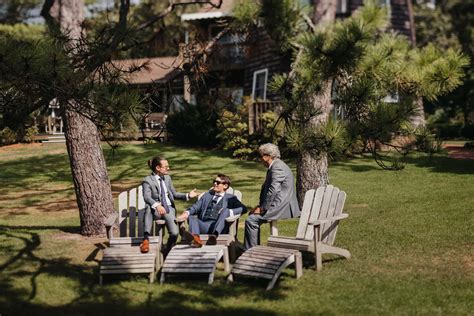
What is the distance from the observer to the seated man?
29.1ft

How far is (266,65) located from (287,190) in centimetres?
1816

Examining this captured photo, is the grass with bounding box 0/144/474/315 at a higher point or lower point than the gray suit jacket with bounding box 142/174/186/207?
lower

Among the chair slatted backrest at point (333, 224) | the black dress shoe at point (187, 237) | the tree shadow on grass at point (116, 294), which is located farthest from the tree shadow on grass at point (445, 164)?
the tree shadow on grass at point (116, 294)

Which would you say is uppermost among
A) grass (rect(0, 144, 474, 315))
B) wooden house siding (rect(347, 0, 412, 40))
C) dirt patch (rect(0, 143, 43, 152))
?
wooden house siding (rect(347, 0, 412, 40))

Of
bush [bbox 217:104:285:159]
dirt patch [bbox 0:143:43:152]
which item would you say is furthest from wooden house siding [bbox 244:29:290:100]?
dirt patch [bbox 0:143:43:152]

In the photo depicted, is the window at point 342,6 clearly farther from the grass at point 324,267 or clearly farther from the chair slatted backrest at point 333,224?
the chair slatted backrest at point 333,224

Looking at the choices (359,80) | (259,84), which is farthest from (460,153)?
(359,80)

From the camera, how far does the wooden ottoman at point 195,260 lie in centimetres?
748

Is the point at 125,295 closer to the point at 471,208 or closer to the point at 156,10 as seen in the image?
the point at 471,208

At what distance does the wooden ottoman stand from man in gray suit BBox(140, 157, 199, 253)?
2.61ft

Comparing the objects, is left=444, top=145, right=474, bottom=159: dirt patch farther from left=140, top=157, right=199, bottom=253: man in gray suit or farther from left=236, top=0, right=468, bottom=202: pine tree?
left=140, top=157, right=199, bottom=253: man in gray suit

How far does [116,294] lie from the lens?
23.6 feet

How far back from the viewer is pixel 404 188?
14414 mm

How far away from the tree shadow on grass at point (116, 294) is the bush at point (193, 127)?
622 inches
